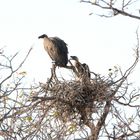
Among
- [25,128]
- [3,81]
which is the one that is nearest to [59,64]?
[25,128]

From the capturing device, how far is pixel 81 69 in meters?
11.6

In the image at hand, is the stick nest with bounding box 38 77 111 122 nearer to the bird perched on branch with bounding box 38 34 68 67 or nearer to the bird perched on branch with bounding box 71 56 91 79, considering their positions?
the bird perched on branch with bounding box 71 56 91 79

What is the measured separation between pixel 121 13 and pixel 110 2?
0.39 metres

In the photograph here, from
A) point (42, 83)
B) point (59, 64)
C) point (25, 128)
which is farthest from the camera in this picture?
point (59, 64)

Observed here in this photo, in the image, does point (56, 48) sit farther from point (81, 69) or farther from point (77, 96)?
point (77, 96)

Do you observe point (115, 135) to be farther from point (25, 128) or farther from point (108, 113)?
point (25, 128)

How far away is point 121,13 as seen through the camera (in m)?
12.0

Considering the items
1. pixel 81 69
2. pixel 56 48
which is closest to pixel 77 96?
pixel 81 69

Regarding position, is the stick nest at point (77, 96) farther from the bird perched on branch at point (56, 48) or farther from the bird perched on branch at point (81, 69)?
the bird perched on branch at point (56, 48)

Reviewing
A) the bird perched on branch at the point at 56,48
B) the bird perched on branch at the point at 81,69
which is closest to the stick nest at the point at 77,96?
the bird perched on branch at the point at 81,69

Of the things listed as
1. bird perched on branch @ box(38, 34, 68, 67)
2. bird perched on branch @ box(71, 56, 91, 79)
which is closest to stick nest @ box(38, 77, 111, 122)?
bird perched on branch @ box(71, 56, 91, 79)

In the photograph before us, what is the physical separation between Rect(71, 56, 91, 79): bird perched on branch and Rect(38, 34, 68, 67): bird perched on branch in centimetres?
30

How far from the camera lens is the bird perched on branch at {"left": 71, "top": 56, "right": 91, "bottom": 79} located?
10775 millimetres

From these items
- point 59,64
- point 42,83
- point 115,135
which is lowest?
point 115,135
